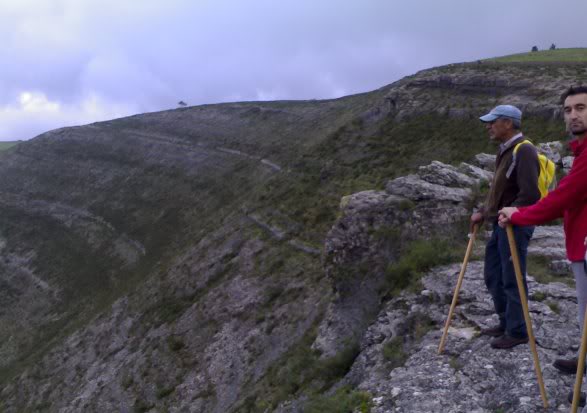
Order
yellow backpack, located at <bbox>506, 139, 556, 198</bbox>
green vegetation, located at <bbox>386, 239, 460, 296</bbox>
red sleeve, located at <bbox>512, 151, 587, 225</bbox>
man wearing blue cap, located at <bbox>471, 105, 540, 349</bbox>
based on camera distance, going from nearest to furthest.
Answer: red sleeve, located at <bbox>512, 151, 587, 225</bbox>
man wearing blue cap, located at <bbox>471, 105, 540, 349</bbox>
yellow backpack, located at <bbox>506, 139, 556, 198</bbox>
green vegetation, located at <bbox>386, 239, 460, 296</bbox>

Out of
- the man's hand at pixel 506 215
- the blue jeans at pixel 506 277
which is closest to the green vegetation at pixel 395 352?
the blue jeans at pixel 506 277

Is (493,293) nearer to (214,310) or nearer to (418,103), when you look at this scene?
(214,310)

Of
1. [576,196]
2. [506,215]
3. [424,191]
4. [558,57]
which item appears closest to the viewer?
[576,196]

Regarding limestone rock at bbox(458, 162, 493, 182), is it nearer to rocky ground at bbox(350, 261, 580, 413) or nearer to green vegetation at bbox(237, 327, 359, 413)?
rocky ground at bbox(350, 261, 580, 413)

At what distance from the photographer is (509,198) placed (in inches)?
298

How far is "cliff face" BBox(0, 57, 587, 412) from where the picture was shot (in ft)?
42.2

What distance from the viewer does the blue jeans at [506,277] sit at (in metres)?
7.41

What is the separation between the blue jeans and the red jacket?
1826 millimetres

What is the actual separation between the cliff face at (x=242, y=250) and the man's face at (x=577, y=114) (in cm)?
493

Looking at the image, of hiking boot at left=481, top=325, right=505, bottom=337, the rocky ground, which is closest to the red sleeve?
the rocky ground

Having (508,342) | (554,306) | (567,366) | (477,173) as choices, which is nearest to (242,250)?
(477,173)

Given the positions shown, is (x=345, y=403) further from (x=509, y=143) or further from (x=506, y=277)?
(x=509, y=143)

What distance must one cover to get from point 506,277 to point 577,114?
2.91m

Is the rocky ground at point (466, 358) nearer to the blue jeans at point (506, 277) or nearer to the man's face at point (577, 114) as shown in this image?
the blue jeans at point (506, 277)
